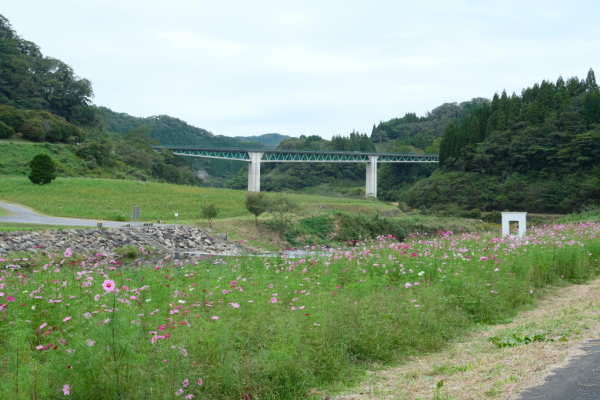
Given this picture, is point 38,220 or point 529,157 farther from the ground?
point 529,157

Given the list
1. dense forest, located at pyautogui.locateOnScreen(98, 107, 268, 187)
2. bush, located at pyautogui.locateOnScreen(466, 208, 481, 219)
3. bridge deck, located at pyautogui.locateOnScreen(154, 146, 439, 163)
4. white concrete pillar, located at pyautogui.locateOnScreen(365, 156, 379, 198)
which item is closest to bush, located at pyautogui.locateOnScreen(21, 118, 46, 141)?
bridge deck, located at pyautogui.locateOnScreen(154, 146, 439, 163)

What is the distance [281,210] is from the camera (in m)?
29.7

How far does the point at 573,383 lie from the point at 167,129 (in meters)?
142

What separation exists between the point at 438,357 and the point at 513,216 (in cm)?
1084

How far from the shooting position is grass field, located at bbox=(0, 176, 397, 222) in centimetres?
2867

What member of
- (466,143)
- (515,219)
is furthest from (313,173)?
(515,219)

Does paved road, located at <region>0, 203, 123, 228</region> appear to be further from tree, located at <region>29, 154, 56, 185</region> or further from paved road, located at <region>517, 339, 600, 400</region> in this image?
paved road, located at <region>517, 339, 600, 400</region>

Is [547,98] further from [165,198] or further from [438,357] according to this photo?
[438,357]

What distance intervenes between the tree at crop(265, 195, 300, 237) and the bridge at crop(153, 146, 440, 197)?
134 ft

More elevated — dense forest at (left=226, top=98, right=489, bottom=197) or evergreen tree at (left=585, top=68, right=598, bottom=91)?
evergreen tree at (left=585, top=68, right=598, bottom=91)

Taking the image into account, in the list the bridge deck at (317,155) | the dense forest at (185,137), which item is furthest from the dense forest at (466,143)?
the dense forest at (185,137)

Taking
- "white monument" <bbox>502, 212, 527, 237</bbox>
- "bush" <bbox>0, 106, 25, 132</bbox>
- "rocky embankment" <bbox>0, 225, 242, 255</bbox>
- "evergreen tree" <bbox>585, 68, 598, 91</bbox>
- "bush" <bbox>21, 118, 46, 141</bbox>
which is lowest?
"rocky embankment" <bbox>0, 225, 242, 255</bbox>

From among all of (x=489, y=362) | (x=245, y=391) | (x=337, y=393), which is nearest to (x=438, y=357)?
(x=489, y=362)

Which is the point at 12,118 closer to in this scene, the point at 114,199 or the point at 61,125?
the point at 61,125
